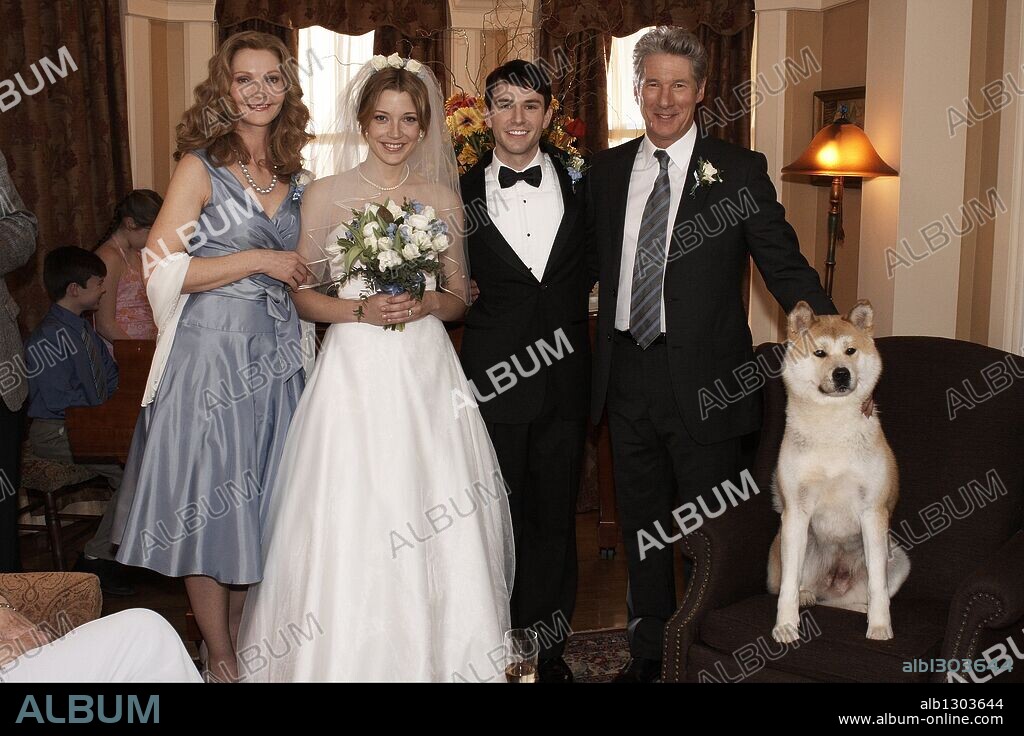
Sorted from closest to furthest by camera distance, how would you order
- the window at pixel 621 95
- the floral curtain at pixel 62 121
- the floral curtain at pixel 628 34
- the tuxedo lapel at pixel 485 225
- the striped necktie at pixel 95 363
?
the tuxedo lapel at pixel 485 225 → the striped necktie at pixel 95 363 → the floral curtain at pixel 62 121 → the floral curtain at pixel 628 34 → the window at pixel 621 95

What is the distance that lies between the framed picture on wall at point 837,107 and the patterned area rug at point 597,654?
2969 millimetres

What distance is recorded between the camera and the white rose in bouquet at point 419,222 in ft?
8.93

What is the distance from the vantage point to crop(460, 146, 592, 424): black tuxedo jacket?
9.82 feet

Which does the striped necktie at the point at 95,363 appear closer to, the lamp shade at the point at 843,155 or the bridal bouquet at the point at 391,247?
the bridal bouquet at the point at 391,247

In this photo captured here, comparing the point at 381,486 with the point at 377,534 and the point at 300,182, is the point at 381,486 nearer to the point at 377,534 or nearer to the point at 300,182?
the point at 377,534

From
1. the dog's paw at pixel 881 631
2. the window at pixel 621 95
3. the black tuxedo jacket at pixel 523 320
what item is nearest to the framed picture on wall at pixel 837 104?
the window at pixel 621 95

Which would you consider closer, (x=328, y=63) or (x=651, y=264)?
(x=651, y=264)

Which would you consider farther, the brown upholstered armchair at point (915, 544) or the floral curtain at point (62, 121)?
the floral curtain at point (62, 121)

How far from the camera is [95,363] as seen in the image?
433 cm

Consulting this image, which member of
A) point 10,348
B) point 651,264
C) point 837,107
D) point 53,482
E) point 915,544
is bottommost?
point 53,482

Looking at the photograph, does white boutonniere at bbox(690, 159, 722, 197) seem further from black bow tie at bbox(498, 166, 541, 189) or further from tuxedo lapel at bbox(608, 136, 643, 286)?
black bow tie at bbox(498, 166, 541, 189)

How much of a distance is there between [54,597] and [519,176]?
1.70 metres

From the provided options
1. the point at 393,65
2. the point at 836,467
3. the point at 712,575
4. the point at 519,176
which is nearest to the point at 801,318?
the point at 836,467

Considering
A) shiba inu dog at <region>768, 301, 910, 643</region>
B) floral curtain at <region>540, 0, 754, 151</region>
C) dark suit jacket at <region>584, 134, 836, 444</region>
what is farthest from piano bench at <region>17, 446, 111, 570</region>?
floral curtain at <region>540, 0, 754, 151</region>
